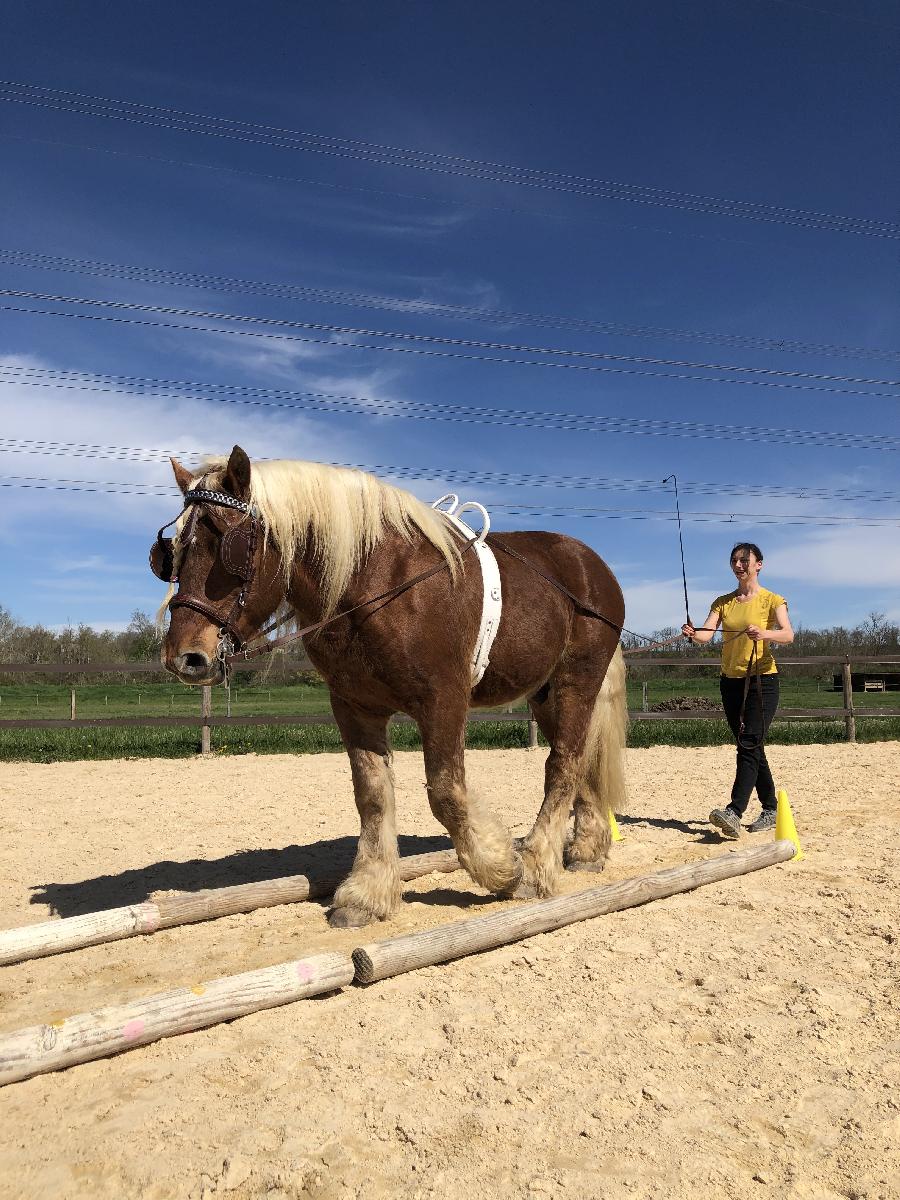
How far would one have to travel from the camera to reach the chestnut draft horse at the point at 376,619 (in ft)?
11.9

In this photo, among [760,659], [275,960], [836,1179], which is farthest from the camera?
[760,659]

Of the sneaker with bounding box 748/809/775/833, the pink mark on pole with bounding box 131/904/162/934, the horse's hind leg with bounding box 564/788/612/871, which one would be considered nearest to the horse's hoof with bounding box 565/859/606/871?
the horse's hind leg with bounding box 564/788/612/871

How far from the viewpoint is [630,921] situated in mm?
4141

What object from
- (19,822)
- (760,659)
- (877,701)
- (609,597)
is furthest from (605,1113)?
(877,701)

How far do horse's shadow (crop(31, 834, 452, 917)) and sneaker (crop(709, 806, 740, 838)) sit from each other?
2.02 metres

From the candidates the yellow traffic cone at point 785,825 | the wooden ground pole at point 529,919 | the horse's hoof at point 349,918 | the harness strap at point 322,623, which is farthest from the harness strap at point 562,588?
the horse's hoof at point 349,918

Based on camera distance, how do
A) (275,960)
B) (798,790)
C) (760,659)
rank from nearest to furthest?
(275,960) → (760,659) → (798,790)

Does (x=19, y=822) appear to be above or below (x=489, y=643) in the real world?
below

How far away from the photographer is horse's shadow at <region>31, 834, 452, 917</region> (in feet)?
16.7

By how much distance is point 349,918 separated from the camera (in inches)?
165

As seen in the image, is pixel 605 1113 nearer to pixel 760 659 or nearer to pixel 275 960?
pixel 275 960

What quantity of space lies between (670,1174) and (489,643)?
255 centimetres

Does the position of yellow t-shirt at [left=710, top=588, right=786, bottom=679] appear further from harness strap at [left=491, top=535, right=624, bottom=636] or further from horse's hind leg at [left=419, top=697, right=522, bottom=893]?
horse's hind leg at [left=419, top=697, right=522, bottom=893]

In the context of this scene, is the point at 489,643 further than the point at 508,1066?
Yes
